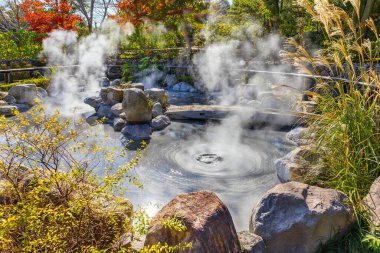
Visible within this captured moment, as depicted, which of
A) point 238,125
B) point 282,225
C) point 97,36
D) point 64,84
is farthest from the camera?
point 97,36

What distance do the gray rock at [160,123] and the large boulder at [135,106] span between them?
1.04 feet

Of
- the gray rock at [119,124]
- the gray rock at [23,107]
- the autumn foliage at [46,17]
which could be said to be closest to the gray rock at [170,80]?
the gray rock at [23,107]

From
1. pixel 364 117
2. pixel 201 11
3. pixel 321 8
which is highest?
pixel 201 11

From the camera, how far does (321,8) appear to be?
3.79m

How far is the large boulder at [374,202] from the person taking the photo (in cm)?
316

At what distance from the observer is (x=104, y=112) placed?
11.5m

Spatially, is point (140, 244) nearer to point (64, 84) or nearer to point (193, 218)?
point (193, 218)

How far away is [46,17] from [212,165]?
737 inches

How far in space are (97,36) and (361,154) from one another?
22164mm

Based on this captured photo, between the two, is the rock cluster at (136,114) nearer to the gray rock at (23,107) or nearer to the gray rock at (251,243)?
the gray rock at (23,107)

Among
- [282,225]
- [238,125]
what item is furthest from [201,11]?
[282,225]

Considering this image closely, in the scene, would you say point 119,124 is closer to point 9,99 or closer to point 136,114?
point 136,114

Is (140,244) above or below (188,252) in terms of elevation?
below

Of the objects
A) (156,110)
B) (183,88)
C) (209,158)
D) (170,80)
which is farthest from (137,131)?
(170,80)
